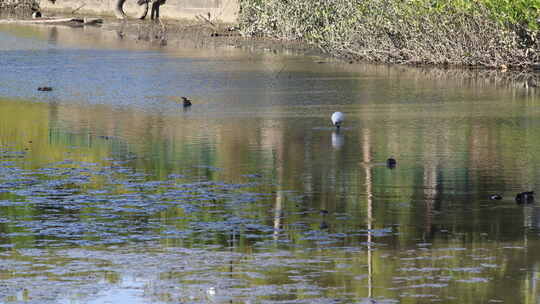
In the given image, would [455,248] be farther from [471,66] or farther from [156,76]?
[471,66]

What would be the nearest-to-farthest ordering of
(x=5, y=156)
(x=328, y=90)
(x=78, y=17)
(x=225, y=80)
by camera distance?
(x=5, y=156) → (x=328, y=90) → (x=225, y=80) → (x=78, y=17)

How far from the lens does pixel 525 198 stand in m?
11.0

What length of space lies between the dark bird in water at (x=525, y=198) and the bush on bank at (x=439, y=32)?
518 inches

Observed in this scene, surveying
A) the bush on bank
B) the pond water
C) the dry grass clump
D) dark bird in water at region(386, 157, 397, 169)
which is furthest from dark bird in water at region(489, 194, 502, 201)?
the dry grass clump

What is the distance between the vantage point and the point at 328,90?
21.3 metres

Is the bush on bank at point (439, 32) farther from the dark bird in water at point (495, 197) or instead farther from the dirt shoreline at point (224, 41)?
the dark bird in water at point (495, 197)

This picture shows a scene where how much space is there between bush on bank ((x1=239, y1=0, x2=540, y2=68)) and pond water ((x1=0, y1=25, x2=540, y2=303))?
286cm

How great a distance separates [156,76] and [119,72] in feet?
4.13

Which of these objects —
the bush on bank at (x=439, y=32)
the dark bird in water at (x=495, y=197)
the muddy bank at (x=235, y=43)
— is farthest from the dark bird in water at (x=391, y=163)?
the bush on bank at (x=439, y=32)

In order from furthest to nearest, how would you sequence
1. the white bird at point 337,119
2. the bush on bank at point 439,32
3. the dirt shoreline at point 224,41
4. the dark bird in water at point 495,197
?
the bush on bank at point 439,32 < the dirt shoreline at point 224,41 < the white bird at point 337,119 < the dark bird in water at point 495,197

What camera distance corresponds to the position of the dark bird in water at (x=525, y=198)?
11.0 meters

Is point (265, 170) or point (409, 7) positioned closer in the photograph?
point (265, 170)

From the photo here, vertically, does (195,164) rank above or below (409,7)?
below

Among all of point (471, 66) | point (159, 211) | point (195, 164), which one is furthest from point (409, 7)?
point (159, 211)
